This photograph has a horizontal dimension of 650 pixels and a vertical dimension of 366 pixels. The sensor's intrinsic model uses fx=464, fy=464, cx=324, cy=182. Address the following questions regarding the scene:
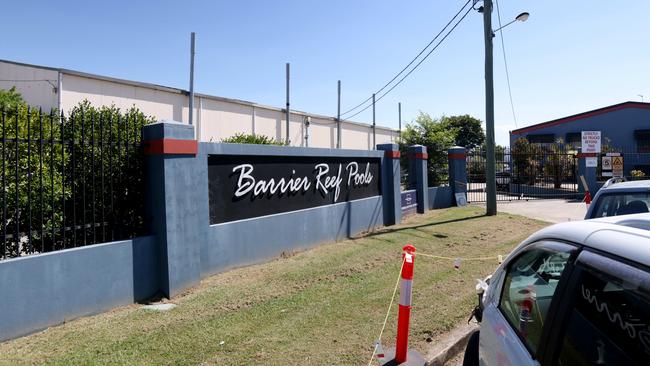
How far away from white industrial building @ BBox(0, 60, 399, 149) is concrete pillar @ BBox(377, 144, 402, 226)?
9084 mm

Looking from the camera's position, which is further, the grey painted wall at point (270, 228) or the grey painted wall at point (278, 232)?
the grey painted wall at point (278, 232)

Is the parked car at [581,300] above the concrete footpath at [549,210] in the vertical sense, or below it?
above

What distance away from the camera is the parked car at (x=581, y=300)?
1651 millimetres

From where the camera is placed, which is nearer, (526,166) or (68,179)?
(68,179)

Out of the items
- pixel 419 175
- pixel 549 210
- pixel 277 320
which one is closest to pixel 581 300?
pixel 277 320

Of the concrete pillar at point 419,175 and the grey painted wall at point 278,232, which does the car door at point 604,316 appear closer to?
the grey painted wall at point 278,232

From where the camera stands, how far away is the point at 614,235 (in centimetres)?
187

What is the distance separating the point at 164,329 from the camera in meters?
5.21

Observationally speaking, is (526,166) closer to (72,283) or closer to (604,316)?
(72,283)

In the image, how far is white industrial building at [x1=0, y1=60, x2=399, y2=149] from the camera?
19344mm

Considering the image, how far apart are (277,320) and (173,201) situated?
246 centimetres

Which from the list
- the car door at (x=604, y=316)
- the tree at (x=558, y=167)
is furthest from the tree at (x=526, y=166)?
the car door at (x=604, y=316)

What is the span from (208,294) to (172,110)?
19.5m

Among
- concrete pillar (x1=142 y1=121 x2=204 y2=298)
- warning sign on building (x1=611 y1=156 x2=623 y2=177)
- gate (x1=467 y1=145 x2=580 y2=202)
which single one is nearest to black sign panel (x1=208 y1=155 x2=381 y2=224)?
concrete pillar (x1=142 y1=121 x2=204 y2=298)
